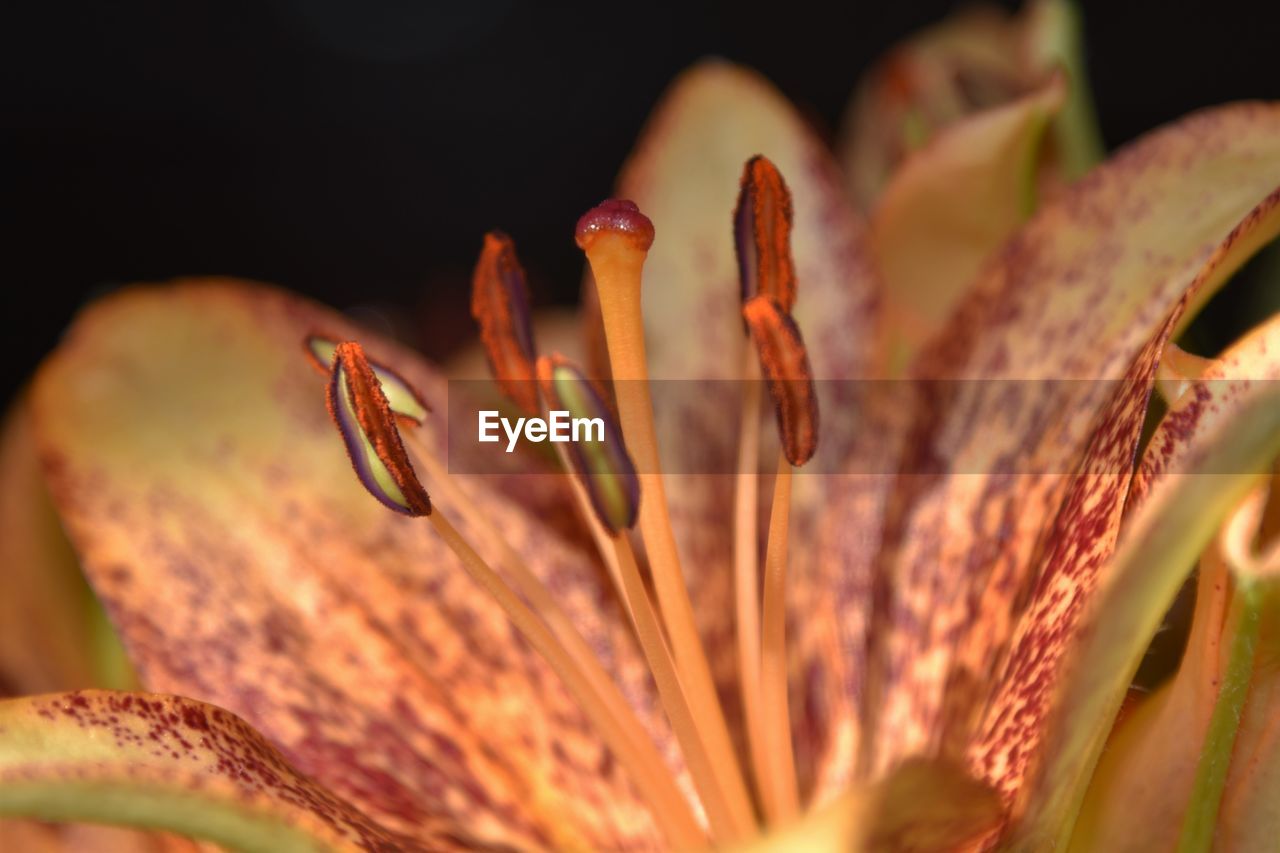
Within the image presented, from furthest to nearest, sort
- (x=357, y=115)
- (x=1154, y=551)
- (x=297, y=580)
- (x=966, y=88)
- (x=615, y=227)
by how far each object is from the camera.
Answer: (x=357, y=115), (x=966, y=88), (x=297, y=580), (x=615, y=227), (x=1154, y=551)

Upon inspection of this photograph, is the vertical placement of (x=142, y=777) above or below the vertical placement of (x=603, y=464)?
below

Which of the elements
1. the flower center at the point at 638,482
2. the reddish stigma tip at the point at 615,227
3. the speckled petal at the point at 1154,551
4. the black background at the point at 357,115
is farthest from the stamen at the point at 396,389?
the black background at the point at 357,115

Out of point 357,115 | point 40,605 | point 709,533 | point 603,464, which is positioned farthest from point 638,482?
point 357,115

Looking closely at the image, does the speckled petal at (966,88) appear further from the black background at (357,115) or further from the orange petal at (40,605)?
the black background at (357,115)

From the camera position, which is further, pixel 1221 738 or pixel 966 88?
pixel 966 88

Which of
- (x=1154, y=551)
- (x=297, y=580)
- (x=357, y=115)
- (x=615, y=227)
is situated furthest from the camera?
(x=357, y=115)

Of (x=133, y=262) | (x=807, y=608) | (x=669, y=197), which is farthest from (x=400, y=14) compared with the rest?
(x=807, y=608)

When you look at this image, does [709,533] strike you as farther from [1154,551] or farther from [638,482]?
[1154,551]
